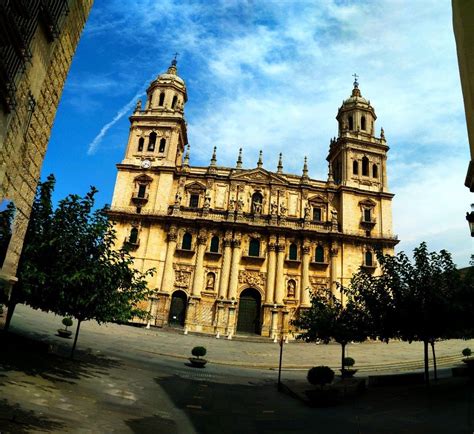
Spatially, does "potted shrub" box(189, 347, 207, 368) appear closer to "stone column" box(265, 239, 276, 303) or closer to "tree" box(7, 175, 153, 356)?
"tree" box(7, 175, 153, 356)

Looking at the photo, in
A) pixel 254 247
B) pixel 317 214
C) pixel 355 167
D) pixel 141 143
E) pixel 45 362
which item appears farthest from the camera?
pixel 355 167

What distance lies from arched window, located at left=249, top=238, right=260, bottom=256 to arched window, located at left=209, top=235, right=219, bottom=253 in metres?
3.25

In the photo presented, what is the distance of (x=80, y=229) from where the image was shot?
1267 cm

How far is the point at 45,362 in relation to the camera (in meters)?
12.5

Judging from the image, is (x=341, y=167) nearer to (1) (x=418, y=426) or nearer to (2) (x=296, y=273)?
(2) (x=296, y=273)

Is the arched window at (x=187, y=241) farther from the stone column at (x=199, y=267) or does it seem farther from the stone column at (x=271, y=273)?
the stone column at (x=271, y=273)

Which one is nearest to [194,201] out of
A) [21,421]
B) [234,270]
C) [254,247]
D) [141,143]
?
[254,247]

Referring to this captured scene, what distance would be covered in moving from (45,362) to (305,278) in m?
25.7

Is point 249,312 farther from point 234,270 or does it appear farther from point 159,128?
point 159,128

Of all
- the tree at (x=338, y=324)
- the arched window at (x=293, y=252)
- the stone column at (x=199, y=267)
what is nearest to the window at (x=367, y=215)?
the arched window at (x=293, y=252)

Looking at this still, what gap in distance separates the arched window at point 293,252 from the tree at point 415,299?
19.8 m

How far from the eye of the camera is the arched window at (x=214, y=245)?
115 feet

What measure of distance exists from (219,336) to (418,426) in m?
22.6

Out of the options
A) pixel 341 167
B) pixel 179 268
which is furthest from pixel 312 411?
pixel 341 167
